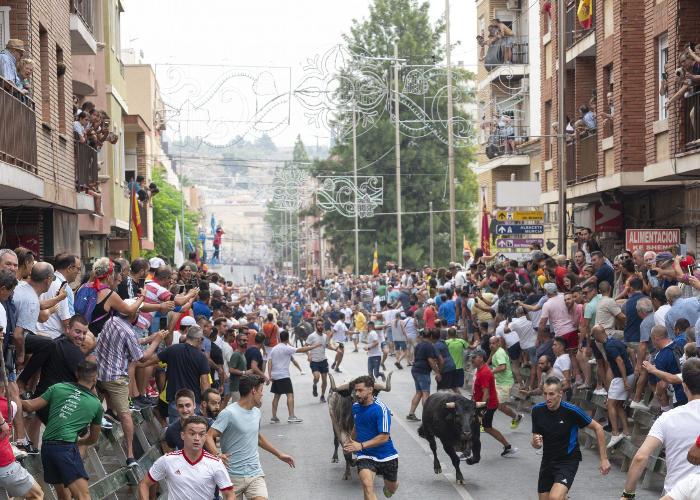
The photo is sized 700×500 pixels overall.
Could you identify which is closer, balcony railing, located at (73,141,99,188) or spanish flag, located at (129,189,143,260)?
balcony railing, located at (73,141,99,188)

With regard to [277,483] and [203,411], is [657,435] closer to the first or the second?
[203,411]

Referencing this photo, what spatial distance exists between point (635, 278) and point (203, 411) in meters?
6.76

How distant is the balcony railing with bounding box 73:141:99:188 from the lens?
23891mm

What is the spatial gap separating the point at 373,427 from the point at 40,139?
9354mm

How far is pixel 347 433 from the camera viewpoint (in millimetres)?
16984

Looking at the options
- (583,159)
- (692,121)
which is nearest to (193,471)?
(692,121)

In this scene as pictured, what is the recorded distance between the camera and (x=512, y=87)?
42.0 m

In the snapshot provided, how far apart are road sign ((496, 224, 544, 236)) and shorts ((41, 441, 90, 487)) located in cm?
2150

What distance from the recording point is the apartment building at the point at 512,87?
41750 mm

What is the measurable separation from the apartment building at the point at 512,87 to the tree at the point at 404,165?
25.4 m

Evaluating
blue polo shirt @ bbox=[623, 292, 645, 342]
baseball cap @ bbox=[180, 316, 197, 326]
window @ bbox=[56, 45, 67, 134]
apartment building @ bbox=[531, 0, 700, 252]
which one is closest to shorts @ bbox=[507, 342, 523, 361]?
apartment building @ bbox=[531, 0, 700, 252]

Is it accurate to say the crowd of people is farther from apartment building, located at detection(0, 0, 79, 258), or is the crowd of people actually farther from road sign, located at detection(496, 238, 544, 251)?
road sign, located at detection(496, 238, 544, 251)

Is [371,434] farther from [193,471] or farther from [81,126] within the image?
[81,126]

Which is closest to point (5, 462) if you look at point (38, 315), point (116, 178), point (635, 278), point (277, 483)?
point (38, 315)
